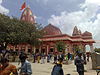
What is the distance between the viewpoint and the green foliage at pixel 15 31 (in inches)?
979

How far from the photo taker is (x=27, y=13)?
64188mm

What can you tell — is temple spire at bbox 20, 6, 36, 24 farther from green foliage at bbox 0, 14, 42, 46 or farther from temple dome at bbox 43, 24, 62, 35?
green foliage at bbox 0, 14, 42, 46

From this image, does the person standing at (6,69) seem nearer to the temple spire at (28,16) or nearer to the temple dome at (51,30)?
the temple dome at (51,30)

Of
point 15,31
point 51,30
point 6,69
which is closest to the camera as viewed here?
point 6,69

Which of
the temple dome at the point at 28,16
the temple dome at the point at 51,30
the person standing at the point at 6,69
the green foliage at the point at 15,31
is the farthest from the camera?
the temple dome at the point at 28,16

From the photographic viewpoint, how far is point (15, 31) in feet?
85.3

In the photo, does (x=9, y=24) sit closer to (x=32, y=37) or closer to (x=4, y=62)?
(x=32, y=37)

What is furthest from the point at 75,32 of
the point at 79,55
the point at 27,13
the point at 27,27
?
the point at 79,55

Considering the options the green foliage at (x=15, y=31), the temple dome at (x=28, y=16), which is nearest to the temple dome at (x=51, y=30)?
the temple dome at (x=28, y=16)

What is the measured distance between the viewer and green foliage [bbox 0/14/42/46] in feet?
81.6

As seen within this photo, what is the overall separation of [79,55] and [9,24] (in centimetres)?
1996

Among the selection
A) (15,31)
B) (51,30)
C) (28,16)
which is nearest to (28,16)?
(28,16)

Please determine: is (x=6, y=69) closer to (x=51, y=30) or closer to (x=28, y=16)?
(x=51, y=30)

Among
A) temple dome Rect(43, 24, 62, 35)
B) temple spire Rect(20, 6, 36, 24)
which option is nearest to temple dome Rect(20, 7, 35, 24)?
temple spire Rect(20, 6, 36, 24)
